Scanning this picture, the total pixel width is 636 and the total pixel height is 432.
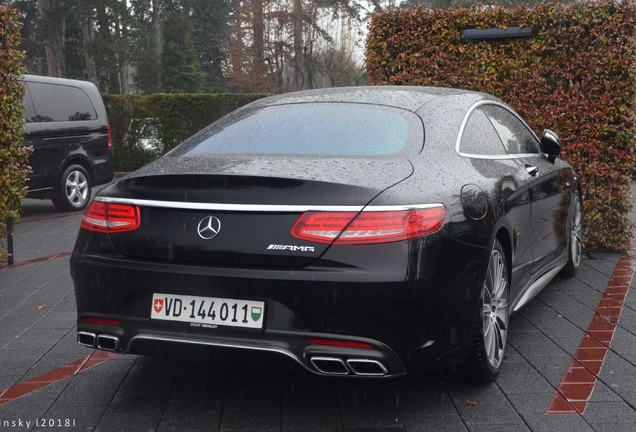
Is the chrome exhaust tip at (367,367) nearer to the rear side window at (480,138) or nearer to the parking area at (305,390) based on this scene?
the parking area at (305,390)

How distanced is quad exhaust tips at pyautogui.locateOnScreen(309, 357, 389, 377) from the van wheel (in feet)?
33.9

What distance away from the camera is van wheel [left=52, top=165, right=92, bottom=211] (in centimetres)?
1312

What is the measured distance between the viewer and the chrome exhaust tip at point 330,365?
3.55 meters

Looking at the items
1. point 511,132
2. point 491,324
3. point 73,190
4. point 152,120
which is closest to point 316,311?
point 491,324

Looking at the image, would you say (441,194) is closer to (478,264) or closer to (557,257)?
(478,264)

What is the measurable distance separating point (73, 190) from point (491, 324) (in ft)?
33.7

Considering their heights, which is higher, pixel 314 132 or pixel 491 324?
pixel 314 132

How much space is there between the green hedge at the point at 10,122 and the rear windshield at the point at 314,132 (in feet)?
13.5

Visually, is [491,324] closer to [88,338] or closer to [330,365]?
[330,365]

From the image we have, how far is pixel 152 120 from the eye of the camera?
22000 millimetres

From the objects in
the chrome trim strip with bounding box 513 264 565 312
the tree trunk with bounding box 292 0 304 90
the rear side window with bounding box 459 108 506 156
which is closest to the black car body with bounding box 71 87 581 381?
the rear side window with bounding box 459 108 506 156

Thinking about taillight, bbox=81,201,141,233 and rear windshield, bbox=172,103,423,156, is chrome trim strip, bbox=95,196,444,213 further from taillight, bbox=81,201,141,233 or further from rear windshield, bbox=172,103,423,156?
rear windshield, bbox=172,103,423,156

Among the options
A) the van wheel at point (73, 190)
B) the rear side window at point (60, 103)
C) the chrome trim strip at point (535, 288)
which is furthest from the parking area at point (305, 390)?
the van wheel at point (73, 190)

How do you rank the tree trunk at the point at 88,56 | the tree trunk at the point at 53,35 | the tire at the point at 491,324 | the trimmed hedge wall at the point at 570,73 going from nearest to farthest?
the tire at the point at 491,324 → the trimmed hedge wall at the point at 570,73 → the tree trunk at the point at 53,35 → the tree trunk at the point at 88,56
